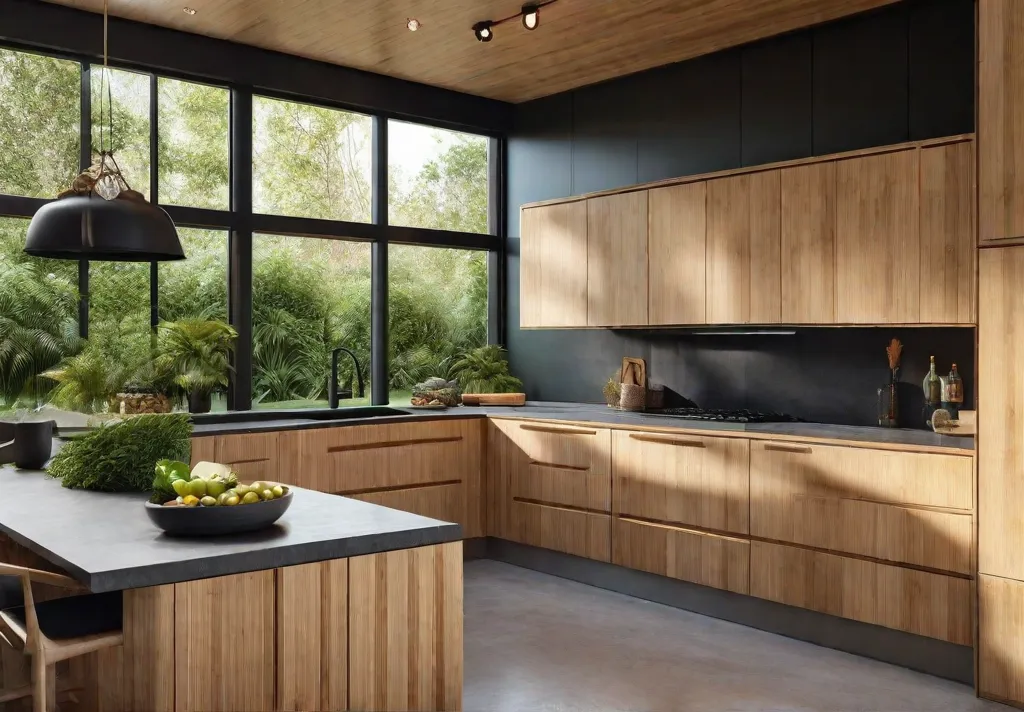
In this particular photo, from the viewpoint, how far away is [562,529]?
5.48m

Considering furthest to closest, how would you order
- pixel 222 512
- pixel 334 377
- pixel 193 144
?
pixel 334 377
pixel 193 144
pixel 222 512

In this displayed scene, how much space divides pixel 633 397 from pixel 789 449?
1464 millimetres

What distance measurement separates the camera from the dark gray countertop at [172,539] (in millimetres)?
2104

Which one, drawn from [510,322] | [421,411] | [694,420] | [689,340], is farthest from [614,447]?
[510,322]

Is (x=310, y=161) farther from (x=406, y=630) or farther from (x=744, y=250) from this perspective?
(x=406, y=630)

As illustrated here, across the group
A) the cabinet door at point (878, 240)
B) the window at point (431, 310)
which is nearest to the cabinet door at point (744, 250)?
the cabinet door at point (878, 240)

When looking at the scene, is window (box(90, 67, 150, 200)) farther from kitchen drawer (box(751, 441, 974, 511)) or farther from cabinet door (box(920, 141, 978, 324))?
cabinet door (box(920, 141, 978, 324))

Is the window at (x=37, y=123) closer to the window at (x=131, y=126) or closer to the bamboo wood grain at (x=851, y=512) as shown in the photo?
the window at (x=131, y=126)

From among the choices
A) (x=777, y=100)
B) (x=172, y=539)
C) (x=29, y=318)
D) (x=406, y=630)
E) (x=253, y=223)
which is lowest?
(x=406, y=630)

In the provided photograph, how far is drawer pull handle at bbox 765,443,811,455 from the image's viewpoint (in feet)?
14.2

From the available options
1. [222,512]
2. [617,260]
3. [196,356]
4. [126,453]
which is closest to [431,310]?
[617,260]

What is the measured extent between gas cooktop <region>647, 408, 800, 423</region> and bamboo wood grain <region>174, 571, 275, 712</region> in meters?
3.18

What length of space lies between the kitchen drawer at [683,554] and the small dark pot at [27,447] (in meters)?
2.90

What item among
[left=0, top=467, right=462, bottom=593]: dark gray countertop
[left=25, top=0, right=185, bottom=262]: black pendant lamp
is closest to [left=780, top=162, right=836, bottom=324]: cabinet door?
[left=0, top=467, right=462, bottom=593]: dark gray countertop
